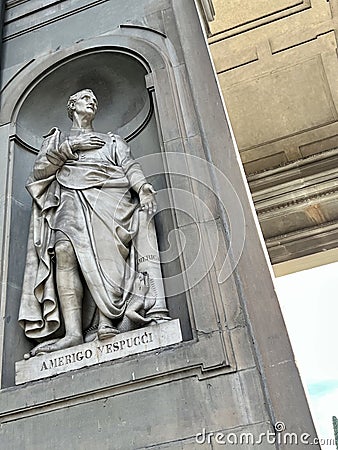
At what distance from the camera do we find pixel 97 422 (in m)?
3.62

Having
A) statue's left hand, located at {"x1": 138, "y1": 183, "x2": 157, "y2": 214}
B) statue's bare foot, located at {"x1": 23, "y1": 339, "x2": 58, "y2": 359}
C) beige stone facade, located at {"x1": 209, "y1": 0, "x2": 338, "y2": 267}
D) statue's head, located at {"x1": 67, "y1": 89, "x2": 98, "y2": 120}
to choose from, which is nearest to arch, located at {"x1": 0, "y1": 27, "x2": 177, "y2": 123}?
statue's head, located at {"x1": 67, "y1": 89, "x2": 98, "y2": 120}

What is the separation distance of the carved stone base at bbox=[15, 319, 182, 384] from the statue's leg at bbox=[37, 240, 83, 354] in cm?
10

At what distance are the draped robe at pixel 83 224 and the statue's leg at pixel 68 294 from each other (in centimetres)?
6

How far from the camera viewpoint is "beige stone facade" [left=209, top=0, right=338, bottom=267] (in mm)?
9812

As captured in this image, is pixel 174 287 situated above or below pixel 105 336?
above

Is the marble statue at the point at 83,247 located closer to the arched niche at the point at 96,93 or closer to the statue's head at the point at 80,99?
the statue's head at the point at 80,99

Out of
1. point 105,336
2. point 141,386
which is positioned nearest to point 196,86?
point 105,336

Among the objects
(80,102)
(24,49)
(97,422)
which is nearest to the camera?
(97,422)

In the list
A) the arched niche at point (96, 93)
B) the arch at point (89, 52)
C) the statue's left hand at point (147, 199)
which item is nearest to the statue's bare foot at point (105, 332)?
the statue's left hand at point (147, 199)

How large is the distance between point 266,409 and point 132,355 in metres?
1.00

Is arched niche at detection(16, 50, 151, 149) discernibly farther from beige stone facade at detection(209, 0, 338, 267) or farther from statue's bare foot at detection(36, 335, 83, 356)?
beige stone facade at detection(209, 0, 338, 267)

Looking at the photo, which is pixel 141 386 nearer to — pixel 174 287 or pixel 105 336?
pixel 105 336

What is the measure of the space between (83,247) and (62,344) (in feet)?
2.51

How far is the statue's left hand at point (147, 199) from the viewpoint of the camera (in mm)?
4594
